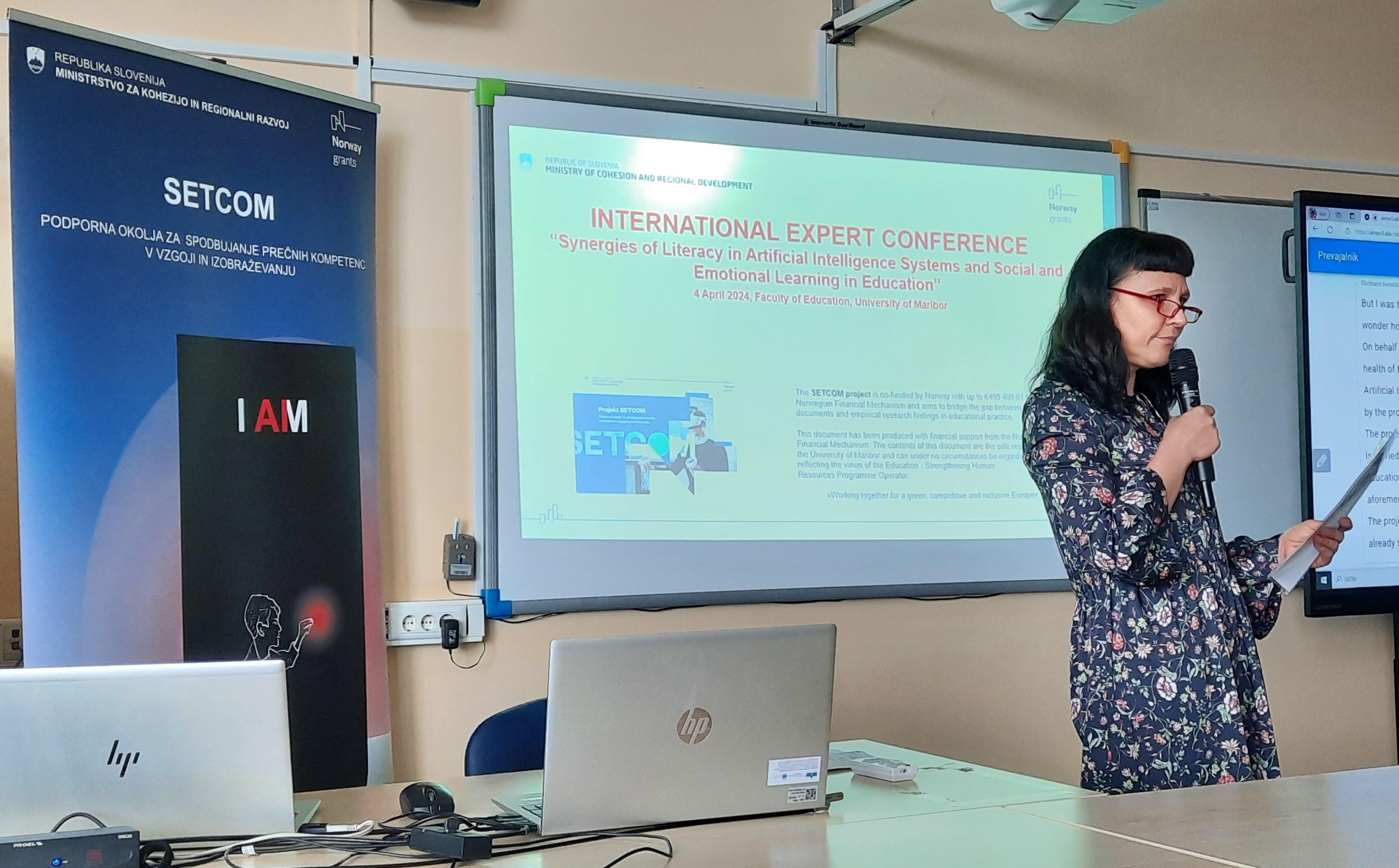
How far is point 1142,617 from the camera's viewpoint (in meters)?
2.11

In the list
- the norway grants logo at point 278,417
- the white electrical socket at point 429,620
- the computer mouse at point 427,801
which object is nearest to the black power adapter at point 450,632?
the white electrical socket at point 429,620

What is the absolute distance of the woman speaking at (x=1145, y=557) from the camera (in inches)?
81.0

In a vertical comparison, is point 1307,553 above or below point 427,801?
above

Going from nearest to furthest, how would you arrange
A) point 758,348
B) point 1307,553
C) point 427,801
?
point 427,801 → point 1307,553 → point 758,348

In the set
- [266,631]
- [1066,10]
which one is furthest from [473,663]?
[1066,10]

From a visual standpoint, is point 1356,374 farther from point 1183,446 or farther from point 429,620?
point 429,620

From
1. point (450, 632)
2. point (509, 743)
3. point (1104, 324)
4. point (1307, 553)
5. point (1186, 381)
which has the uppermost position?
point (1104, 324)

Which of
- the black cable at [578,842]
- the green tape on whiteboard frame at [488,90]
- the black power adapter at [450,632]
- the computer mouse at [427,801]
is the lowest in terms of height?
the computer mouse at [427,801]

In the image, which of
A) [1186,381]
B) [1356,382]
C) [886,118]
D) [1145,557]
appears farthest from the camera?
[1356,382]

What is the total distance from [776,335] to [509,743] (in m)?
1.38

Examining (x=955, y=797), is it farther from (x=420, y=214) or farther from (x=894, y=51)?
(x=894, y=51)

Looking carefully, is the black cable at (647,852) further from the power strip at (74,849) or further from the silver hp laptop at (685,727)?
the power strip at (74,849)

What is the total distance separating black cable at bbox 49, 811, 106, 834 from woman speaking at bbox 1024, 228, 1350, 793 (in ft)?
4.93

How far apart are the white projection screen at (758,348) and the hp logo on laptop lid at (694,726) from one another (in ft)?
4.83
